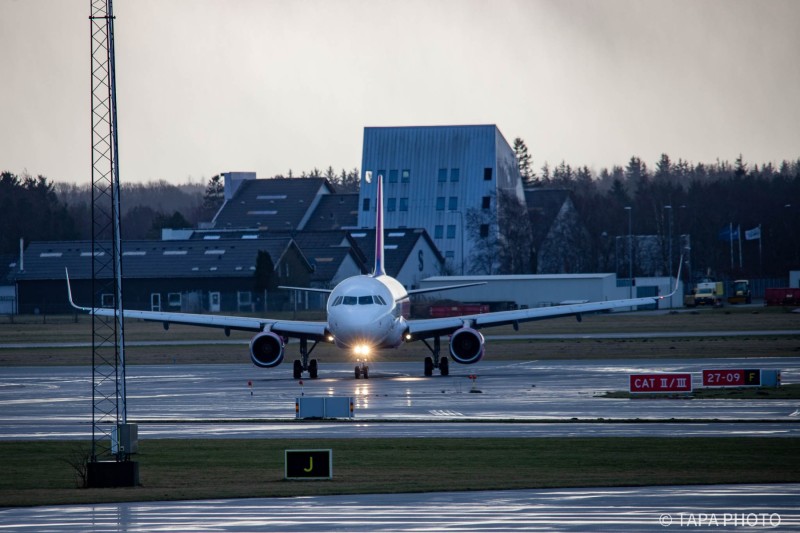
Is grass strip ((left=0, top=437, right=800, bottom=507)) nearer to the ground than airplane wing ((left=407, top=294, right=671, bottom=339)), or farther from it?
nearer to the ground

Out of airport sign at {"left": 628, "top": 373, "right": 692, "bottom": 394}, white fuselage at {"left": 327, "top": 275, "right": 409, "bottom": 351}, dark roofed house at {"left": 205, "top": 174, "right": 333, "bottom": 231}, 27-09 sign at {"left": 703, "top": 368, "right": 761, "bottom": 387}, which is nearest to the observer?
airport sign at {"left": 628, "top": 373, "right": 692, "bottom": 394}

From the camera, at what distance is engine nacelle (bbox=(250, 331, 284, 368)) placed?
52.0m

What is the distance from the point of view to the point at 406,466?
2556 centimetres

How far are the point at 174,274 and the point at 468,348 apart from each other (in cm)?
6536

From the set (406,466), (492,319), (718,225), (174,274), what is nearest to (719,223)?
(718,225)

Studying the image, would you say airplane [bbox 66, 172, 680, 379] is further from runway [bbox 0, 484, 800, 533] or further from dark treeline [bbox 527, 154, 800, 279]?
dark treeline [bbox 527, 154, 800, 279]

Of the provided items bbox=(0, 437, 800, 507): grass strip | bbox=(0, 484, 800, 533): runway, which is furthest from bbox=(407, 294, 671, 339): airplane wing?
bbox=(0, 484, 800, 533): runway

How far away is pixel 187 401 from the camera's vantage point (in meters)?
42.2

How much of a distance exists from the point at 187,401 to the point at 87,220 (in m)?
152

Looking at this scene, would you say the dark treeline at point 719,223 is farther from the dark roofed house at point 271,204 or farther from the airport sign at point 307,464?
the airport sign at point 307,464

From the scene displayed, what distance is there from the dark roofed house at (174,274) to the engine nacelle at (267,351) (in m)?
54.6

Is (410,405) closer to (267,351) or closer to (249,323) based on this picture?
(267,351)

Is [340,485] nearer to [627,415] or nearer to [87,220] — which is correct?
[627,415]

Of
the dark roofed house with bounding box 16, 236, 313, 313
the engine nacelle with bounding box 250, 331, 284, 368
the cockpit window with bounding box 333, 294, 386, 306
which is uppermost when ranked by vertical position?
the dark roofed house with bounding box 16, 236, 313, 313
